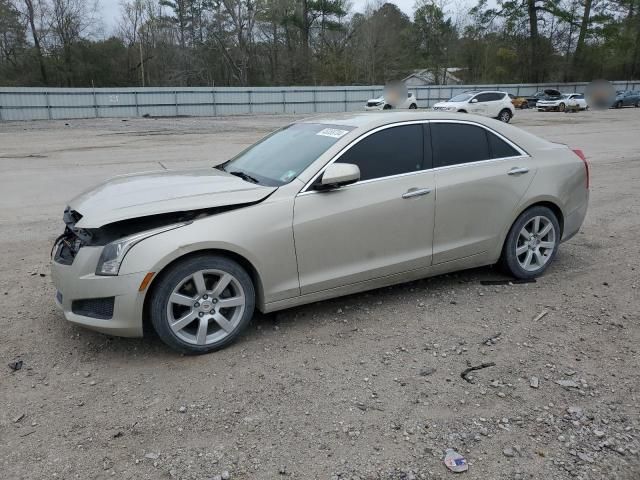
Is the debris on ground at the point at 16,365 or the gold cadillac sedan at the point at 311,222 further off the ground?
the gold cadillac sedan at the point at 311,222

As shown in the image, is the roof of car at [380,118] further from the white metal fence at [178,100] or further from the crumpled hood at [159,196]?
the white metal fence at [178,100]

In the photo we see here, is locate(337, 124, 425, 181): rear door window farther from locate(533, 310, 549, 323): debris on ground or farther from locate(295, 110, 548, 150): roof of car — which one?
locate(533, 310, 549, 323): debris on ground

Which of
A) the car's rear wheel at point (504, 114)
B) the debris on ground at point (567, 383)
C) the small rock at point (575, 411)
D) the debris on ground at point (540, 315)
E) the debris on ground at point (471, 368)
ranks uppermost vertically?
the car's rear wheel at point (504, 114)

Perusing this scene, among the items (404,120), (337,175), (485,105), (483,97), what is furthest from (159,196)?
(483,97)

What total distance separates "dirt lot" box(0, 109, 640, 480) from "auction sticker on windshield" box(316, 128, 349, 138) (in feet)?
4.63

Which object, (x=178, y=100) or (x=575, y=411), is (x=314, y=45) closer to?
(x=178, y=100)

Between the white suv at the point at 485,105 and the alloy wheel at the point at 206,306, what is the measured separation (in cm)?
2671

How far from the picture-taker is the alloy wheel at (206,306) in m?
3.52

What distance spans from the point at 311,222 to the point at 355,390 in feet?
4.03

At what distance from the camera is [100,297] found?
3379mm

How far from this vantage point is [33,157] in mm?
15062

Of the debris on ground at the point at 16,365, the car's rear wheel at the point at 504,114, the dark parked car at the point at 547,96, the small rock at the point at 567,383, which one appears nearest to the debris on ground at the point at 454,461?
the small rock at the point at 567,383

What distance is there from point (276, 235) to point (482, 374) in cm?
165

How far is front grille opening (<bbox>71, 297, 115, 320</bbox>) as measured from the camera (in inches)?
134
